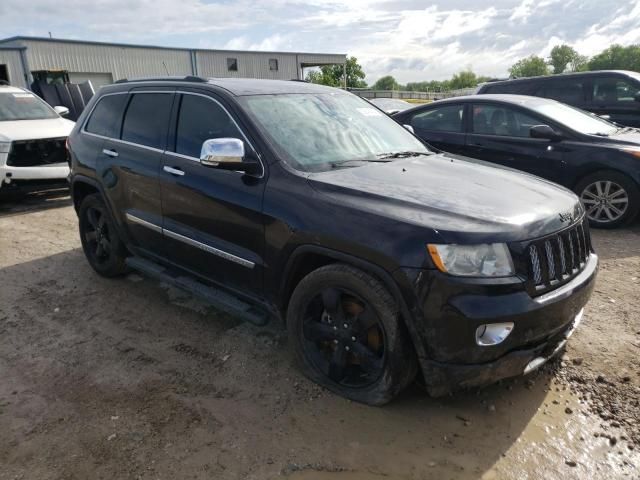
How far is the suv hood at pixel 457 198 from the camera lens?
2.58 metres

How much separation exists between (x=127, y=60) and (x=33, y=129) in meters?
28.7

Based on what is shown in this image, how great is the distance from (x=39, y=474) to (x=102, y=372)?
92 cm

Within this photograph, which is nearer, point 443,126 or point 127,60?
point 443,126

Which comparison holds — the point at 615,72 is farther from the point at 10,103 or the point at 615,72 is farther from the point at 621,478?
the point at 10,103

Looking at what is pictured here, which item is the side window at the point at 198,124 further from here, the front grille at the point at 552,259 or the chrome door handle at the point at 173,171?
Answer: the front grille at the point at 552,259

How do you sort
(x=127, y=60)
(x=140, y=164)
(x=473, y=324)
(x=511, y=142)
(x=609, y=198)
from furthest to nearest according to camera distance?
(x=127, y=60) → (x=511, y=142) → (x=609, y=198) → (x=140, y=164) → (x=473, y=324)

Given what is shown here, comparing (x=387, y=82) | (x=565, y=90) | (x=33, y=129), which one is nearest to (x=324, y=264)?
(x=33, y=129)

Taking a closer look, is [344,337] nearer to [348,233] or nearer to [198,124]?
[348,233]

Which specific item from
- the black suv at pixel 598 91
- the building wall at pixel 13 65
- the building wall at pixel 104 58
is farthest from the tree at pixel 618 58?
the black suv at pixel 598 91

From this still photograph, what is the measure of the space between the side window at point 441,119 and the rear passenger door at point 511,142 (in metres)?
0.21

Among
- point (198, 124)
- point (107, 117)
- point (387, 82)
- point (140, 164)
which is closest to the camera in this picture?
point (198, 124)

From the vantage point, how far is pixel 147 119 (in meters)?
4.19

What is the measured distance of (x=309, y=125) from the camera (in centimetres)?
355

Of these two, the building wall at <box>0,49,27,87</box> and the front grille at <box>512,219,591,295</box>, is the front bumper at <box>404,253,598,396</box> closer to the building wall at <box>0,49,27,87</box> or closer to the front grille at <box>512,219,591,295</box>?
the front grille at <box>512,219,591,295</box>
